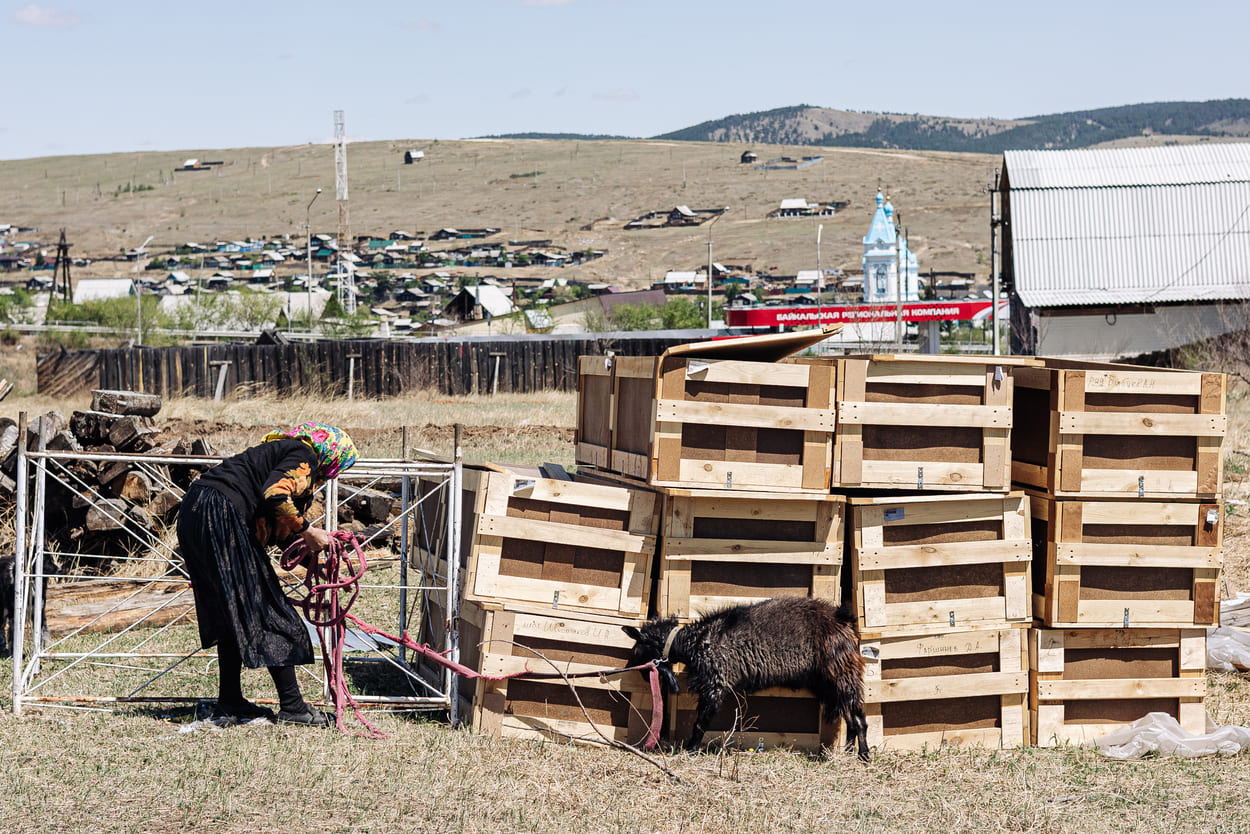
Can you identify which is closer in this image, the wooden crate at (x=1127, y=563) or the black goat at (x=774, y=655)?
the black goat at (x=774, y=655)

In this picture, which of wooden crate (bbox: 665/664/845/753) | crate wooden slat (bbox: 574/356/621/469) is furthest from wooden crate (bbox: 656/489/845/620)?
crate wooden slat (bbox: 574/356/621/469)

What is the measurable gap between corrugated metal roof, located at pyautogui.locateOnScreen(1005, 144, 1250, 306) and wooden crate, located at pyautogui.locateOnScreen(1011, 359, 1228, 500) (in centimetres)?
2923

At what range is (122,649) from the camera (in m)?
9.56

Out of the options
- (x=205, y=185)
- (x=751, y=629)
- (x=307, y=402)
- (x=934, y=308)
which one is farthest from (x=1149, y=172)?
(x=205, y=185)

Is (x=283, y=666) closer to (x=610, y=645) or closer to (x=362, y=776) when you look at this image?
(x=362, y=776)

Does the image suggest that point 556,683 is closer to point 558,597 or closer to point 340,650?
point 558,597

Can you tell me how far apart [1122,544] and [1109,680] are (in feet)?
2.86

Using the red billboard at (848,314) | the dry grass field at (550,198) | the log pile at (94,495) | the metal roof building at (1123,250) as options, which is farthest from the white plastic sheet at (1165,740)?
the dry grass field at (550,198)

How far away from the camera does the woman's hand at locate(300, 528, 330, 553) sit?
6984mm

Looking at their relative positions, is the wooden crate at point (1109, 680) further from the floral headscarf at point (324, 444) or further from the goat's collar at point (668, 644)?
the floral headscarf at point (324, 444)

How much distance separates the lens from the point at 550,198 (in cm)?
14012

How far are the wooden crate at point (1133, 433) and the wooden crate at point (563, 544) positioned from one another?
8.21 feet

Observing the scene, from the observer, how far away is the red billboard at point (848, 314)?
47.0 meters

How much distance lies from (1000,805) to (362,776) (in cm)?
330
